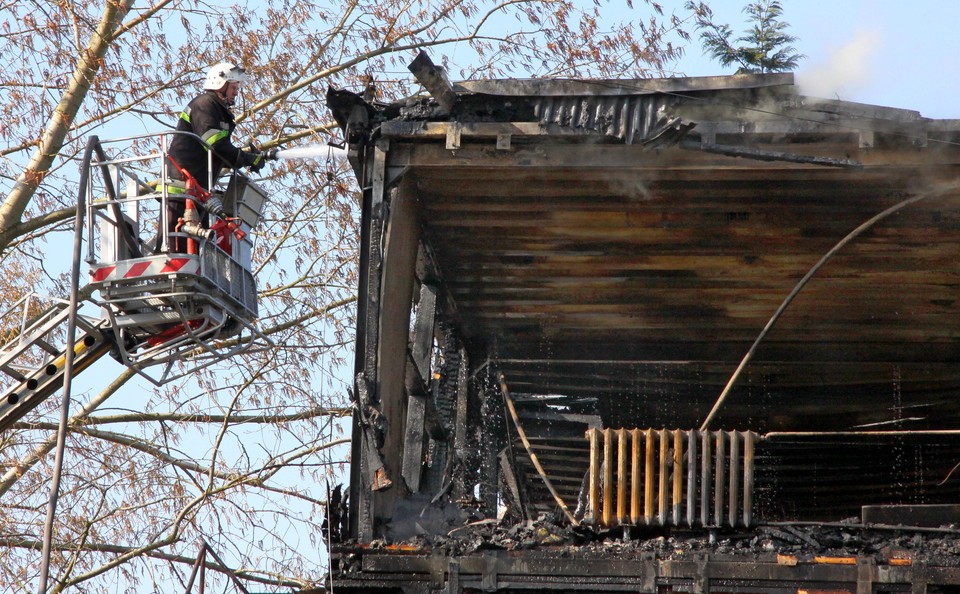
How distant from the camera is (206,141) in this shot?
1101cm

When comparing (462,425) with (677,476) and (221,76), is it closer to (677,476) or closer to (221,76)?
(677,476)

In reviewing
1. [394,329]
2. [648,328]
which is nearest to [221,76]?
[394,329]

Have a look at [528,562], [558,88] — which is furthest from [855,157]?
[528,562]

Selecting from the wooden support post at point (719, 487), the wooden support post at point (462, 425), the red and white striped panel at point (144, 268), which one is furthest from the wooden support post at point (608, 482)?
the wooden support post at point (462, 425)

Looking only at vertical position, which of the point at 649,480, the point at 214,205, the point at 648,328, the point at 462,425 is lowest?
the point at 649,480

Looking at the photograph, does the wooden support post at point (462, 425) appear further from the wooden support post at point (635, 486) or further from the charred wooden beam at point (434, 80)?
the charred wooden beam at point (434, 80)

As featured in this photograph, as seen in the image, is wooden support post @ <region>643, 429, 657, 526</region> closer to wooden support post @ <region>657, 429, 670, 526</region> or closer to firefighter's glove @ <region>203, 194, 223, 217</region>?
wooden support post @ <region>657, 429, 670, 526</region>

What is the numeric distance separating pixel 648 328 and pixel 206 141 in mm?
6838

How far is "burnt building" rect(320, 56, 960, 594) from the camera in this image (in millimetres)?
10516

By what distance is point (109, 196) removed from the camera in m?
10.7

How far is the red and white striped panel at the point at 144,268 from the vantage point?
10281mm

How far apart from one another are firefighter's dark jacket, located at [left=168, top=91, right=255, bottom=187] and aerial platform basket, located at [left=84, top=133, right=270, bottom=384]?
0.69 ft

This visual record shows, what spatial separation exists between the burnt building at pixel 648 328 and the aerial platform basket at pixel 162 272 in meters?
1.24

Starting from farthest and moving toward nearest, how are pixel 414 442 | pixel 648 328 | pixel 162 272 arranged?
pixel 648 328
pixel 414 442
pixel 162 272
